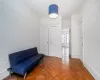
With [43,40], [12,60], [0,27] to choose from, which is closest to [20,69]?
[12,60]

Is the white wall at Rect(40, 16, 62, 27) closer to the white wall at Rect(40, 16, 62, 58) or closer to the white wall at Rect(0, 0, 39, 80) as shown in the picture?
the white wall at Rect(40, 16, 62, 58)

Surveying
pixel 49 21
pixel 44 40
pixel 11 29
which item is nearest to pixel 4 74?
pixel 11 29

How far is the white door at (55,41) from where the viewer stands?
4.97 meters

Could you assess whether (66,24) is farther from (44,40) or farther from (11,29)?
(11,29)

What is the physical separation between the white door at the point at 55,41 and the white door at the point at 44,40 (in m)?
0.23

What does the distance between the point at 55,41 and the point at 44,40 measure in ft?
2.73

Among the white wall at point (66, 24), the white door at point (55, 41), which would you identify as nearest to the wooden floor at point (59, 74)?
the white door at point (55, 41)

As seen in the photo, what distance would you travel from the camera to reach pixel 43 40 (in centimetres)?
532

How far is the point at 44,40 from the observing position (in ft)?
17.4

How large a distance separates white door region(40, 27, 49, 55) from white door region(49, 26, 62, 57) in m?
0.23

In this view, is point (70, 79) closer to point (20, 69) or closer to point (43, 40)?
point (20, 69)

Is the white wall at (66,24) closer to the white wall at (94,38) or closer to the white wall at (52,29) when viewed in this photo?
the white wall at (52,29)

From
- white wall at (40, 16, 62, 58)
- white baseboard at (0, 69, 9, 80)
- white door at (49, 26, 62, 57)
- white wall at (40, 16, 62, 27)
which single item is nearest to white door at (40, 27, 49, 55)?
white wall at (40, 16, 62, 58)

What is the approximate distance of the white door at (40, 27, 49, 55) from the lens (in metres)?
5.29
